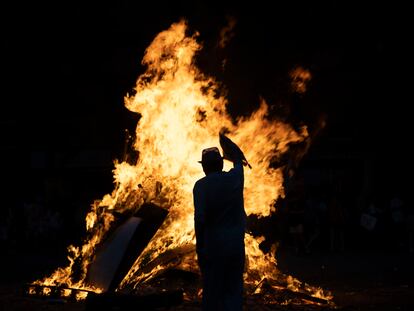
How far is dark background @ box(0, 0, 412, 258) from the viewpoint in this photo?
70.8 feet

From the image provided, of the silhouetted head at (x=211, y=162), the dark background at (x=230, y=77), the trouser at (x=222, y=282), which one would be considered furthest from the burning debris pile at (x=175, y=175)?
the dark background at (x=230, y=77)

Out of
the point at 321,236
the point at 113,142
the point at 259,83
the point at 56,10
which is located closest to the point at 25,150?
the point at 113,142

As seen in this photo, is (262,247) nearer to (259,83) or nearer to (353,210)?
(353,210)

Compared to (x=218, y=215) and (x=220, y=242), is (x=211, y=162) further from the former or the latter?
(x=220, y=242)

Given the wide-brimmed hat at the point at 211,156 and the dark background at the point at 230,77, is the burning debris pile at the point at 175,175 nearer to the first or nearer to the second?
the wide-brimmed hat at the point at 211,156

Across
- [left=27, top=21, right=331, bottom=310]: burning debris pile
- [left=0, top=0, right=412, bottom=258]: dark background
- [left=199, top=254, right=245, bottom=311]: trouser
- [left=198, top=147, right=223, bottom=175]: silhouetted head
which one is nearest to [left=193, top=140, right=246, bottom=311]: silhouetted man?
[left=199, top=254, right=245, bottom=311]: trouser

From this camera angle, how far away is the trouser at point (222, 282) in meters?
6.77

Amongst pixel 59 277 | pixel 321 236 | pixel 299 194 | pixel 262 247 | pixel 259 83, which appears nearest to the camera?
pixel 59 277

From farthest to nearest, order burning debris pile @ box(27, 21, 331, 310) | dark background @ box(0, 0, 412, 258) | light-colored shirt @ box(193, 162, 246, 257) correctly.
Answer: dark background @ box(0, 0, 412, 258)
burning debris pile @ box(27, 21, 331, 310)
light-colored shirt @ box(193, 162, 246, 257)

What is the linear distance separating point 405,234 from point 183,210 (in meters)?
9.10

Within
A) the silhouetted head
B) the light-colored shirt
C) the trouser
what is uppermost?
the silhouetted head

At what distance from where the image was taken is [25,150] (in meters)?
22.4

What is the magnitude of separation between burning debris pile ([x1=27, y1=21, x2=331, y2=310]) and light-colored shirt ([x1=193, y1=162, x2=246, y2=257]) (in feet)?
10.8

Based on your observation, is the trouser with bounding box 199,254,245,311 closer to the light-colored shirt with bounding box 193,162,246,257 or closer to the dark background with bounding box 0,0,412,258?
the light-colored shirt with bounding box 193,162,246,257
